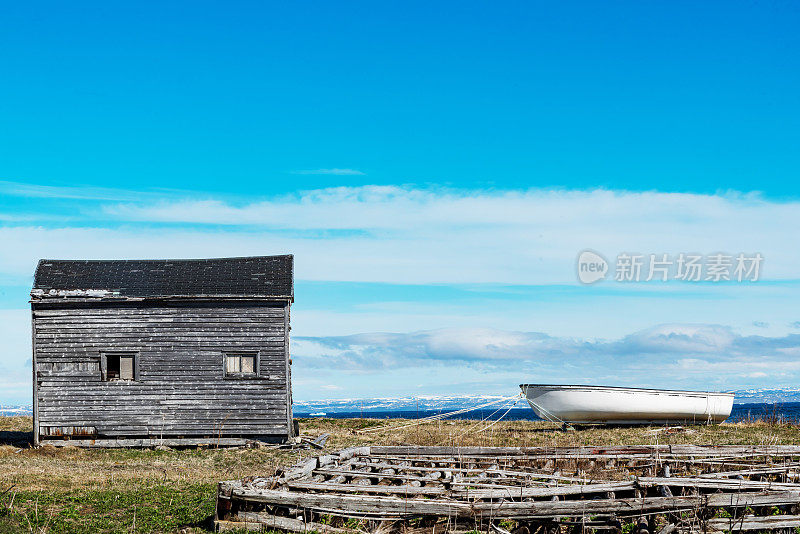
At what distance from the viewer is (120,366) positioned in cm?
2659

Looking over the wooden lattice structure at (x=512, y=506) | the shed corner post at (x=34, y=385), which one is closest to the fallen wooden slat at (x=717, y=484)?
the wooden lattice structure at (x=512, y=506)

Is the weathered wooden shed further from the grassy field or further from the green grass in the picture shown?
the green grass

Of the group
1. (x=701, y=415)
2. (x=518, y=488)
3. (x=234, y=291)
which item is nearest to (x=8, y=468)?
(x=234, y=291)

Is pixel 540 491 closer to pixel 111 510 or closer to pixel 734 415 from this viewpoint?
pixel 111 510

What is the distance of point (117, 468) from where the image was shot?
→ 21266 millimetres

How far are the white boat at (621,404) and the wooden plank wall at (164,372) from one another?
35.9ft

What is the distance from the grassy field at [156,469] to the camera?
12953 millimetres

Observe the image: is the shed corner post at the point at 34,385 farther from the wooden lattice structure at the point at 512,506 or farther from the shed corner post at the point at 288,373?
the wooden lattice structure at the point at 512,506

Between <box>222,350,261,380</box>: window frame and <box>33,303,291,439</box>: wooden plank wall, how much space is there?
0.08m

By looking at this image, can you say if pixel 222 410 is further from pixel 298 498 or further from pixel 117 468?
pixel 298 498

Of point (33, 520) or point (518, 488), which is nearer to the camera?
point (518, 488)

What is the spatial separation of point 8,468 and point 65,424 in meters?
5.78

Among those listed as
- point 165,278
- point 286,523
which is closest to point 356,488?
point 286,523

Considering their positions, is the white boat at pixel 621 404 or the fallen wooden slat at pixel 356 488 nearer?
the fallen wooden slat at pixel 356 488
